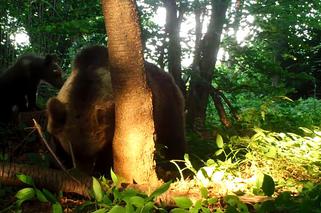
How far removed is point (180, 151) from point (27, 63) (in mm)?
4438

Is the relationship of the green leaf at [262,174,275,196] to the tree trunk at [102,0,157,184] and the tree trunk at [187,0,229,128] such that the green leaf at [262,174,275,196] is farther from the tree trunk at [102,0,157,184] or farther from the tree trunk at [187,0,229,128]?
the tree trunk at [187,0,229,128]

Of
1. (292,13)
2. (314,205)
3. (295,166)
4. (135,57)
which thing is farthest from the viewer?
(292,13)

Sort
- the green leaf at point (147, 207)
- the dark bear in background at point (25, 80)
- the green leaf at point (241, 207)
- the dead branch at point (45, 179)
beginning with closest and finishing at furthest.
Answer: the green leaf at point (147, 207), the green leaf at point (241, 207), the dead branch at point (45, 179), the dark bear in background at point (25, 80)

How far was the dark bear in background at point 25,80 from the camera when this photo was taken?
7.54 metres

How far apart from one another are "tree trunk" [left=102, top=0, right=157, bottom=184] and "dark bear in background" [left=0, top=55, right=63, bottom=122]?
4.65 m

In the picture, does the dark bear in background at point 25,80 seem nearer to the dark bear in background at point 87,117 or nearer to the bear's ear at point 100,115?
the dark bear in background at point 87,117

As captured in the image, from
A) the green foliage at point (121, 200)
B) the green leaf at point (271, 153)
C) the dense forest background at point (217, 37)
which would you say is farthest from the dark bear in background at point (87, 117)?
the dense forest background at point (217, 37)

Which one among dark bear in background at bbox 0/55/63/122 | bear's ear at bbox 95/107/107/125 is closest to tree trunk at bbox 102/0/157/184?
bear's ear at bbox 95/107/107/125

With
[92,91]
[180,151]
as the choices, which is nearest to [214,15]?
[180,151]

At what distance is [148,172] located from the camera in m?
3.27

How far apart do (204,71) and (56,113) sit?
330 centimetres

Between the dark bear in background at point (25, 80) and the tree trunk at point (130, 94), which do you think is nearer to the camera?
the tree trunk at point (130, 94)

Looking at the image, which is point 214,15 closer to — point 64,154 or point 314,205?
point 64,154

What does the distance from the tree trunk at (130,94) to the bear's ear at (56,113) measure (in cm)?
63
